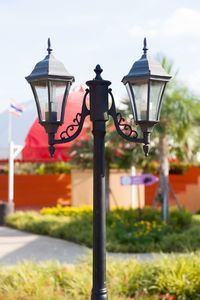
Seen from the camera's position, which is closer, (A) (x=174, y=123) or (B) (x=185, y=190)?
(A) (x=174, y=123)

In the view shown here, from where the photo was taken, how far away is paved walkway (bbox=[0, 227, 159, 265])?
8.67 meters

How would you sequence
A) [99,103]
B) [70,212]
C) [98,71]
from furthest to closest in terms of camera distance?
[70,212] < [98,71] < [99,103]

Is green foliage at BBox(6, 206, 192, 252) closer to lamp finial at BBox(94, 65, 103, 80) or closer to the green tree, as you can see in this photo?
the green tree

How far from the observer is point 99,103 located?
12.5 feet

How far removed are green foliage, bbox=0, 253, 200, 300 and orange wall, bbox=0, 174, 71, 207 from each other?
1464 cm

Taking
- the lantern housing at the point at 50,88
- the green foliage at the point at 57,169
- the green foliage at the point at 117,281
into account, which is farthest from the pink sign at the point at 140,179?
the green foliage at the point at 57,169

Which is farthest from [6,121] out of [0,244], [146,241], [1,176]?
[146,241]

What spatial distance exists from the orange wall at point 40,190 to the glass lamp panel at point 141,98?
17.2 metres

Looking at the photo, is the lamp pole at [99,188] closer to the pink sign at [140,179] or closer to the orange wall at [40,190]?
the pink sign at [140,179]

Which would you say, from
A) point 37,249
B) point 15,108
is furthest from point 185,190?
point 37,249

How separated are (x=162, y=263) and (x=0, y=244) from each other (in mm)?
5724

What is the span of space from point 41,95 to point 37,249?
673cm

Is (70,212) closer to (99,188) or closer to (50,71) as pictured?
(99,188)

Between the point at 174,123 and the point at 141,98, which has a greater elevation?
the point at 174,123
